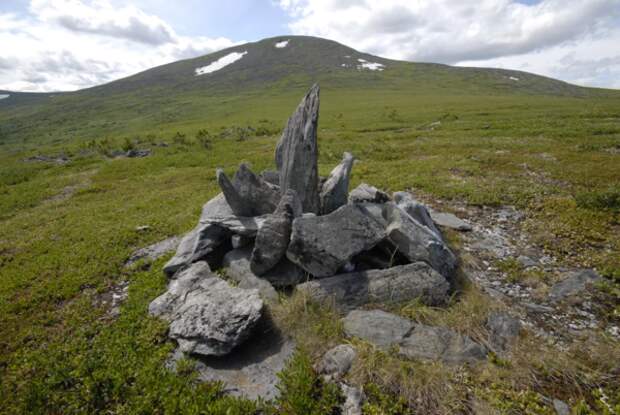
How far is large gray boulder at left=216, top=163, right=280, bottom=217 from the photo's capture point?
10.8 m

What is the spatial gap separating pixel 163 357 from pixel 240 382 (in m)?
1.97

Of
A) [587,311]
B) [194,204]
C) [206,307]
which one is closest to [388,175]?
[194,204]

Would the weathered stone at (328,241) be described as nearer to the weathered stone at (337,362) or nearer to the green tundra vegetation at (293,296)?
the green tundra vegetation at (293,296)

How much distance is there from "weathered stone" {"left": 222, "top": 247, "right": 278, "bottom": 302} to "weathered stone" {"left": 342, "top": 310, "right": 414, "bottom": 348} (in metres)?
2.12

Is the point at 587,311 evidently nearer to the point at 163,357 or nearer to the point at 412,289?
the point at 412,289

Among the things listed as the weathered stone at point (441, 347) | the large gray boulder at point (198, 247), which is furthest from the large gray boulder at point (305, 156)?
the weathered stone at point (441, 347)

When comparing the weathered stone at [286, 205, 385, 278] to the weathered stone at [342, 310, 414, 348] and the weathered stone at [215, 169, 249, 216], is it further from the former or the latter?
the weathered stone at [215, 169, 249, 216]

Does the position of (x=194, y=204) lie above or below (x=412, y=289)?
below

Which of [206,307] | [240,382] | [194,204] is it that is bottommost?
[194,204]

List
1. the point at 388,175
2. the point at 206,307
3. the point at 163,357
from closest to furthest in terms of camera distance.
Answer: the point at 163,357, the point at 206,307, the point at 388,175

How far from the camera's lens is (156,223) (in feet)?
51.9

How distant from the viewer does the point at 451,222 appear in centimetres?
1309

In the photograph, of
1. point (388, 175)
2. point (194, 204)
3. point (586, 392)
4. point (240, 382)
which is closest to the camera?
point (586, 392)

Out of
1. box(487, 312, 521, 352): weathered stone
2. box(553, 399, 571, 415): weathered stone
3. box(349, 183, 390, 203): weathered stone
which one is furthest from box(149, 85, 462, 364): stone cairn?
box(553, 399, 571, 415): weathered stone
